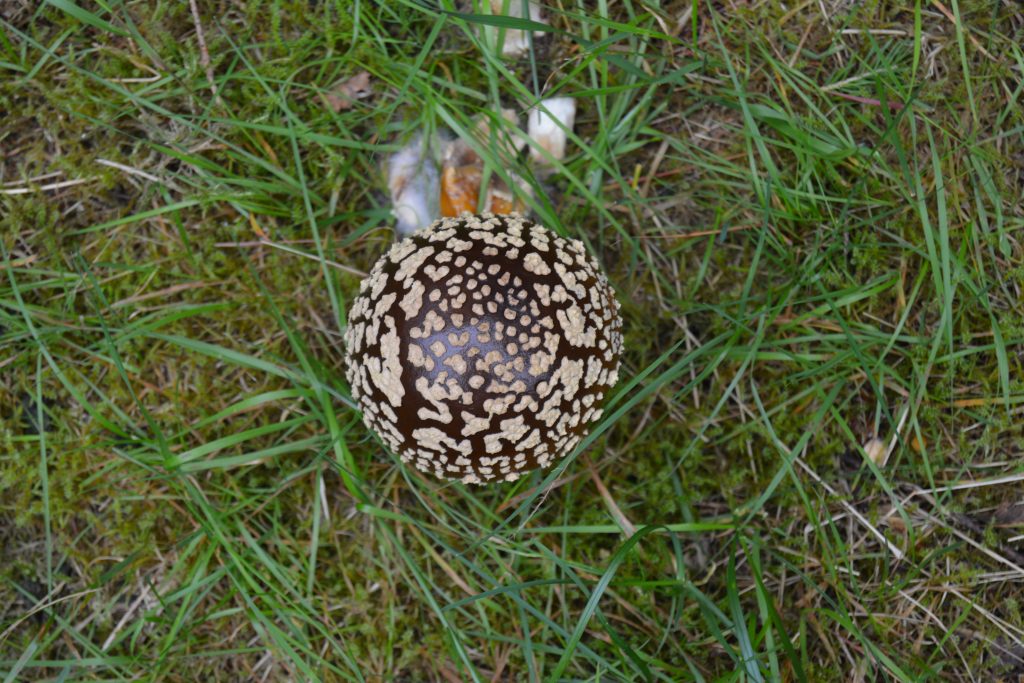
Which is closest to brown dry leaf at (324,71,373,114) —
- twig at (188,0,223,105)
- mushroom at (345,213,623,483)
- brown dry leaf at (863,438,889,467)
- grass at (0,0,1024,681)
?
grass at (0,0,1024,681)

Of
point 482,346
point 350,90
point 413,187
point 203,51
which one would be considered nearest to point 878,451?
point 482,346

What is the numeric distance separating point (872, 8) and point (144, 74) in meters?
2.40

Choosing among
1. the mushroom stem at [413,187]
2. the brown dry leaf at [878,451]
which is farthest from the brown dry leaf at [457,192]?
the brown dry leaf at [878,451]

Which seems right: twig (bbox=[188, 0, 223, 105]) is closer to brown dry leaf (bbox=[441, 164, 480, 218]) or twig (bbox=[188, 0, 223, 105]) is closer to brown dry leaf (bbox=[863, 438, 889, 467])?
brown dry leaf (bbox=[441, 164, 480, 218])

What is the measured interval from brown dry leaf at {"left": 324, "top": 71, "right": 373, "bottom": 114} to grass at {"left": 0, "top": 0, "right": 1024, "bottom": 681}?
43 millimetres

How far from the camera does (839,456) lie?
7.65ft

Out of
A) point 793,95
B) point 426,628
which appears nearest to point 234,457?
point 426,628

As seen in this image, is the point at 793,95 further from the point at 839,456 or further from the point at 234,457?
the point at 234,457

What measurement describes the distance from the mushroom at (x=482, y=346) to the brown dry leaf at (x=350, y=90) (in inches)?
29.0

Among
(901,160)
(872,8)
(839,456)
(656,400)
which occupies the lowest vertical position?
(839,456)

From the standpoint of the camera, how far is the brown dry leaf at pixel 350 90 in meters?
2.36

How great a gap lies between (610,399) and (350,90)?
1.34 meters

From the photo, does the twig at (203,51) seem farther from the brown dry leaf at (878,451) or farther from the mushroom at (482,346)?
the brown dry leaf at (878,451)

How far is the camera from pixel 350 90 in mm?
2365
